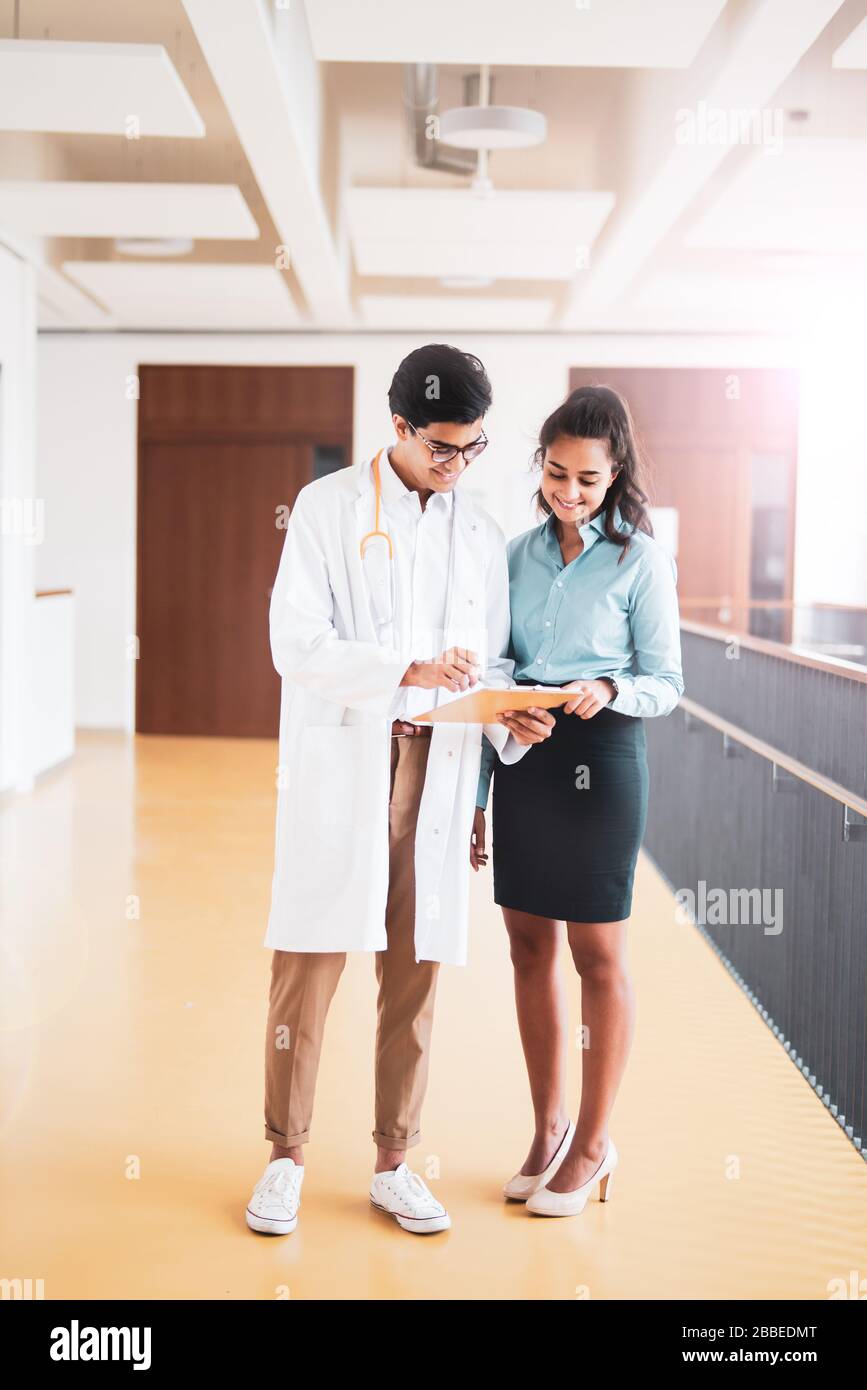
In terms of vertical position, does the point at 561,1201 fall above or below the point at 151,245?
below

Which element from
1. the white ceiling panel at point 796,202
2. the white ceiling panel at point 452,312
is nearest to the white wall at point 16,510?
the white ceiling panel at point 452,312

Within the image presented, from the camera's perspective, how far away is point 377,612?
2363mm

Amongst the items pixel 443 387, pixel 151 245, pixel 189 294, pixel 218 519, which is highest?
pixel 151 245

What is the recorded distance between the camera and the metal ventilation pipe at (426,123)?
229 inches

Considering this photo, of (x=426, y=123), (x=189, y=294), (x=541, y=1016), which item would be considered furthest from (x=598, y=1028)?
(x=189, y=294)

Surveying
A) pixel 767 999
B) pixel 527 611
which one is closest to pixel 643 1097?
pixel 767 999

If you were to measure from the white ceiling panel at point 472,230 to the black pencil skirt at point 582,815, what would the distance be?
4.15m

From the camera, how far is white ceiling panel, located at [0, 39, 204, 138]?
439 centimetres

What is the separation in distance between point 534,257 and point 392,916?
5.40 metres

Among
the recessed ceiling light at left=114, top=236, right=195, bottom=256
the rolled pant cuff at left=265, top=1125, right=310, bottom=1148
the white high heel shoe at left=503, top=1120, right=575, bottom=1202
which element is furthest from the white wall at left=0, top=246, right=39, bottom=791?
the white high heel shoe at left=503, top=1120, right=575, bottom=1202

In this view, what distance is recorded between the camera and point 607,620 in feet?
8.02

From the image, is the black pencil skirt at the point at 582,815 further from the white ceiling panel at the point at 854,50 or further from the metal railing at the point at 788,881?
the white ceiling panel at the point at 854,50

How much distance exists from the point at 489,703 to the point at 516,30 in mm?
2919

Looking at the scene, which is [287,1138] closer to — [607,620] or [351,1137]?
[351,1137]
